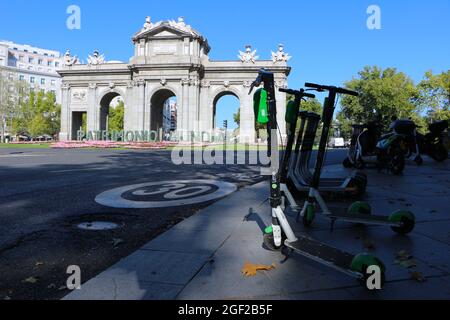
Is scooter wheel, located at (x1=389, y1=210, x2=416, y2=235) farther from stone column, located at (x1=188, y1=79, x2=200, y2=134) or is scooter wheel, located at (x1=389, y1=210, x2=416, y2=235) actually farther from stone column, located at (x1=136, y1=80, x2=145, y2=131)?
stone column, located at (x1=136, y1=80, x2=145, y2=131)

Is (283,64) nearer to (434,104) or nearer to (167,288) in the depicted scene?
(434,104)

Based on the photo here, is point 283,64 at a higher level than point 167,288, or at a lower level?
higher

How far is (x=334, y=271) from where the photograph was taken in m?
3.16

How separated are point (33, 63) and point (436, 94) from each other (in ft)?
410

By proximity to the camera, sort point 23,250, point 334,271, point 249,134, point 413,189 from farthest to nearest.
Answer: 1. point 249,134
2. point 413,189
3. point 23,250
4. point 334,271

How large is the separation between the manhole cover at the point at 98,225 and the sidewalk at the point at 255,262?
882 mm

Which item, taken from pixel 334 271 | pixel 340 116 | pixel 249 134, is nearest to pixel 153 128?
pixel 249 134

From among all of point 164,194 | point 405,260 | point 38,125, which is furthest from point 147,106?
point 405,260

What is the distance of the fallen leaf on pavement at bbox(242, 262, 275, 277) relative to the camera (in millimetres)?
3124

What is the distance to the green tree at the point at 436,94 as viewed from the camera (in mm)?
59531

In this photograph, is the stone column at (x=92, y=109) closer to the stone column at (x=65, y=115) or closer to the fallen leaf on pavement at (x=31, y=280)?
the stone column at (x=65, y=115)

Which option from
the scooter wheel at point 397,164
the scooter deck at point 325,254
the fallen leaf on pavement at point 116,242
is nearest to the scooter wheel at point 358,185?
the scooter deck at point 325,254

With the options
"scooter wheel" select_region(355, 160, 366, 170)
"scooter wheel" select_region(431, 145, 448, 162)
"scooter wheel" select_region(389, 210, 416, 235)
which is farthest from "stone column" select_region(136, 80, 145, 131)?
"scooter wheel" select_region(389, 210, 416, 235)
